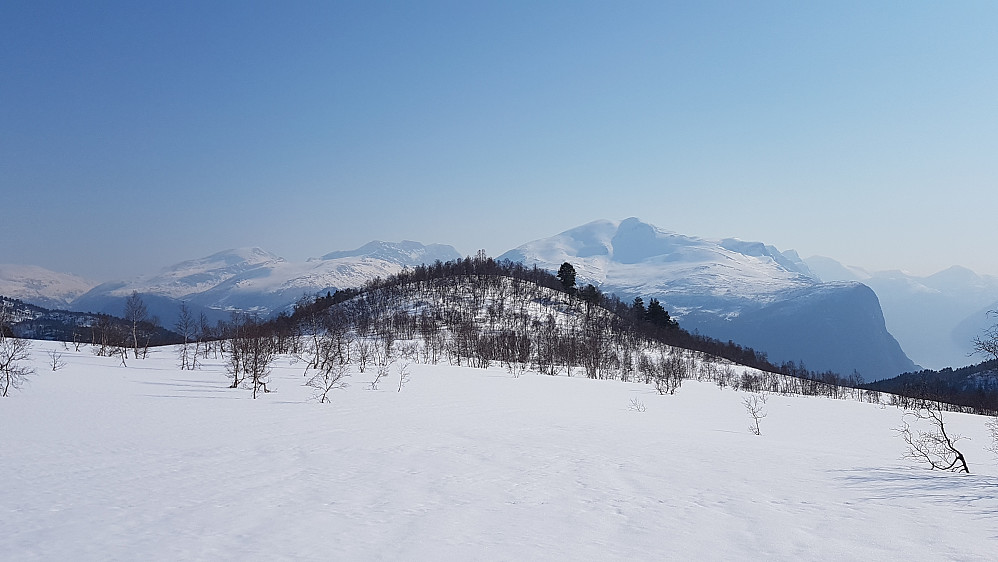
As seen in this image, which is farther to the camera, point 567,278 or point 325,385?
point 567,278

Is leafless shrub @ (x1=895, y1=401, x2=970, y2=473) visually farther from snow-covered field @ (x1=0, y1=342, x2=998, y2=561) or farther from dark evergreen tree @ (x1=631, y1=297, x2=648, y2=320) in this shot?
dark evergreen tree @ (x1=631, y1=297, x2=648, y2=320)

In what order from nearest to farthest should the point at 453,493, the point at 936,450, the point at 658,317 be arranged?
the point at 453,493 < the point at 936,450 < the point at 658,317

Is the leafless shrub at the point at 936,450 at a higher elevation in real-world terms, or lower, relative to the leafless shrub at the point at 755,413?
higher

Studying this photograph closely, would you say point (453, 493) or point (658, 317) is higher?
point (658, 317)

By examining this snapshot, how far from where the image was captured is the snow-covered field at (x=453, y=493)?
840cm

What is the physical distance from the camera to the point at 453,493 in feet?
39.4

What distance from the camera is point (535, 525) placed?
946cm

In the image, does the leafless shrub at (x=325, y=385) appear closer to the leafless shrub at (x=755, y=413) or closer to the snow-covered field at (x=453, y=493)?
the snow-covered field at (x=453, y=493)

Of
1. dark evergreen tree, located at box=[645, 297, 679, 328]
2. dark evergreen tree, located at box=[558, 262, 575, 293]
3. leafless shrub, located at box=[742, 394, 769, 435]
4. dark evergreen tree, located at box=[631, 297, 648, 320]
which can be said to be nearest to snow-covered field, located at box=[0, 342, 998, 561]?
leafless shrub, located at box=[742, 394, 769, 435]

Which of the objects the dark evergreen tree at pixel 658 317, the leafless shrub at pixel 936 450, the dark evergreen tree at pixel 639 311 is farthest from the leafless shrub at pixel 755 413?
the dark evergreen tree at pixel 639 311

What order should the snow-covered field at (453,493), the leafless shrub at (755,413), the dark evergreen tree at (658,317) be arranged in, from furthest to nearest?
1. the dark evergreen tree at (658,317)
2. the leafless shrub at (755,413)
3. the snow-covered field at (453,493)

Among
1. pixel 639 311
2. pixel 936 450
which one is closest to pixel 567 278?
pixel 639 311

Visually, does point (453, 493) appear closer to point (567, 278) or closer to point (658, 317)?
point (658, 317)

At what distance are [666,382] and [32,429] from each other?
54.8 m
